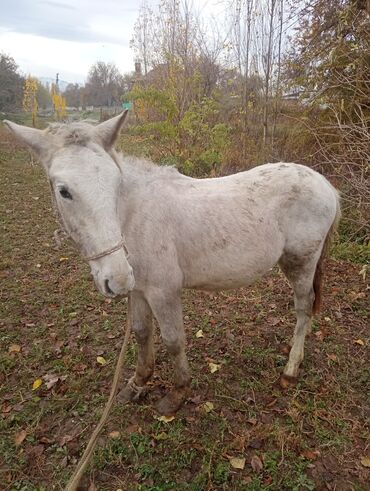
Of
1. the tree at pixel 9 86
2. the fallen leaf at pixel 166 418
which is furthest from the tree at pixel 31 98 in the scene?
the fallen leaf at pixel 166 418

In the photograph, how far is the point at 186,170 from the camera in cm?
945

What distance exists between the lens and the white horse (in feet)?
6.27

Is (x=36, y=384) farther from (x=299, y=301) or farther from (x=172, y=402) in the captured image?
(x=299, y=301)

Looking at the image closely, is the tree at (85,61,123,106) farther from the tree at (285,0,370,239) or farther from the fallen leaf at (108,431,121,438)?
the fallen leaf at (108,431,121,438)

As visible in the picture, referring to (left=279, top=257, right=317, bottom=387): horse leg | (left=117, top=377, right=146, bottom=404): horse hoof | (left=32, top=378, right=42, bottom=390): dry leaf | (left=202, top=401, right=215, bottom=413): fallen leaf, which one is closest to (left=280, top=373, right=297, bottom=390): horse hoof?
(left=279, top=257, right=317, bottom=387): horse leg

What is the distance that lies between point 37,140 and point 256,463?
263cm

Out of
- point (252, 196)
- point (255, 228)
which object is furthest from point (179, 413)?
point (252, 196)

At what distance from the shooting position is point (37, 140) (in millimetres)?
1878

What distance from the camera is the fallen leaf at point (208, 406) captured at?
2.76 meters

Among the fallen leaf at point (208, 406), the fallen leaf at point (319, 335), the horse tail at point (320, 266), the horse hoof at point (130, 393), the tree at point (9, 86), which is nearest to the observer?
the fallen leaf at point (208, 406)

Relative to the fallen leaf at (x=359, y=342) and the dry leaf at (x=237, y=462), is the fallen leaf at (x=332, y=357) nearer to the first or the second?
the fallen leaf at (x=359, y=342)

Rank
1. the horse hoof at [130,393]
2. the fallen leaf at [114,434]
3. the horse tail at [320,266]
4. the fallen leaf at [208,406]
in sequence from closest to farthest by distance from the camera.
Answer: the fallen leaf at [114,434], the fallen leaf at [208,406], the horse hoof at [130,393], the horse tail at [320,266]

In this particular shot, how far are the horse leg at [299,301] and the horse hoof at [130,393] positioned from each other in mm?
1322

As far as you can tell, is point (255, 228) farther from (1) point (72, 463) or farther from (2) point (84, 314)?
(2) point (84, 314)
